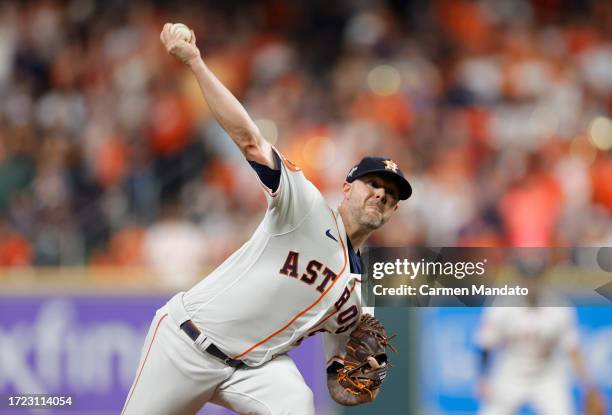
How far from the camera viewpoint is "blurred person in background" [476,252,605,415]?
260 inches

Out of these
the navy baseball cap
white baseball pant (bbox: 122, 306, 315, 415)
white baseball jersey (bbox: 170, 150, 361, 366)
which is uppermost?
the navy baseball cap

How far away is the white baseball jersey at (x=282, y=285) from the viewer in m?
4.01

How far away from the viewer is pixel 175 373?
413 cm

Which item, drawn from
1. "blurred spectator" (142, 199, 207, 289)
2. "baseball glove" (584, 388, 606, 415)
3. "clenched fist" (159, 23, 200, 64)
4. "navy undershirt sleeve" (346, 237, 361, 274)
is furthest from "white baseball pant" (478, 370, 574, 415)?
"clenched fist" (159, 23, 200, 64)

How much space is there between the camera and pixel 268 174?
378 cm

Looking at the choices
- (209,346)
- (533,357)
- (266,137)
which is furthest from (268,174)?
(266,137)

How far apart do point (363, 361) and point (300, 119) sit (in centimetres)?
545

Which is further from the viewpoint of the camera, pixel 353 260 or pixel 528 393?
pixel 528 393

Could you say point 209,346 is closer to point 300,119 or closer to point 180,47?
point 180,47

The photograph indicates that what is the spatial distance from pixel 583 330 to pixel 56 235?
4.28 m

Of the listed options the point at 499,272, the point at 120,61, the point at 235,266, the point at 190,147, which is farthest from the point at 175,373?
the point at 120,61

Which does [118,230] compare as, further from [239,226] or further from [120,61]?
[120,61]

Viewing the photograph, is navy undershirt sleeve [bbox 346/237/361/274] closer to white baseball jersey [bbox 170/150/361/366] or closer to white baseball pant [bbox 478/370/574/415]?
white baseball jersey [bbox 170/150/361/366]

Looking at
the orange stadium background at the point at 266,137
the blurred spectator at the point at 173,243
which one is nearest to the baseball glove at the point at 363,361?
the orange stadium background at the point at 266,137
